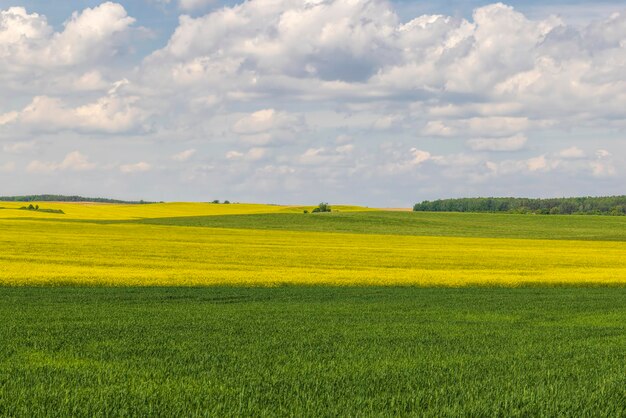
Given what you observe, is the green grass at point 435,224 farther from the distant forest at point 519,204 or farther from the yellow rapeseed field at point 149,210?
the distant forest at point 519,204

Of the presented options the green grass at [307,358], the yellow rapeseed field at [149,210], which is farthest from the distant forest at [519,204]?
the green grass at [307,358]

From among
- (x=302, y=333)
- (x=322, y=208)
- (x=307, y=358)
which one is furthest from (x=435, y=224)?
(x=307, y=358)

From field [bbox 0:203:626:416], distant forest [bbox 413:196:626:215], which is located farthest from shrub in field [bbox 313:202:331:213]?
field [bbox 0:203:626:416]

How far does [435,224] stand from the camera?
92.9 metres

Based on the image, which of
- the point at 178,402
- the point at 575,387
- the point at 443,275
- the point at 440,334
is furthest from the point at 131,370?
the point at 443,275

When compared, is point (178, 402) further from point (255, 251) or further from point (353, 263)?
point (255, 251)

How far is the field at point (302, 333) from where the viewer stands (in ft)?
32.7

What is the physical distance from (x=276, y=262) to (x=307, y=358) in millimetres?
28398

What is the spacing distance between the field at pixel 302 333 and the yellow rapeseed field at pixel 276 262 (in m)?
0.15

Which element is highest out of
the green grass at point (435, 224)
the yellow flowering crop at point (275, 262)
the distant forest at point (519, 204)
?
the distant forest at point (519, 204)

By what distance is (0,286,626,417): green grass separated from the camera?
9656mm

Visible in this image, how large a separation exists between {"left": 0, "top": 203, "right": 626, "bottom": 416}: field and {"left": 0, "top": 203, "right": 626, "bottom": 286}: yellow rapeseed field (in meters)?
0.15

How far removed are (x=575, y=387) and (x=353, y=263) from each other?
31468 millimetres

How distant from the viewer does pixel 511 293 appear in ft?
99.4
